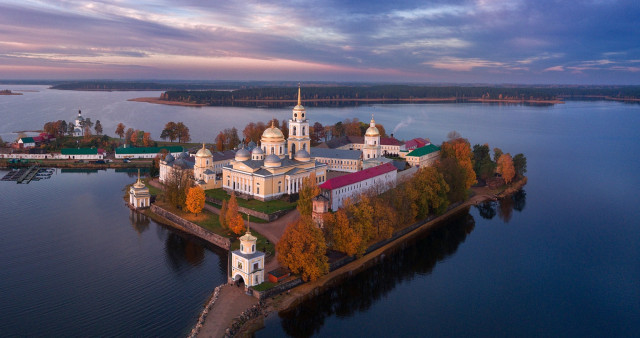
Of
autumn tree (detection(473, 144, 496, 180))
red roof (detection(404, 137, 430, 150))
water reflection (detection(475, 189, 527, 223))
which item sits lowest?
water reflection (detection(475, 189, 527, 223))

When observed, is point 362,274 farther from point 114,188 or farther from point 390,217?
point 114,188

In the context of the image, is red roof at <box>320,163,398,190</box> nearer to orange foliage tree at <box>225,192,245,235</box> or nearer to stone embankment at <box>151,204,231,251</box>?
orange foliage tree at <box>225,192,245,235</box>

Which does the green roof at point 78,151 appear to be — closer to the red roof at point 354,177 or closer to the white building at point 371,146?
the white building at point 371,146

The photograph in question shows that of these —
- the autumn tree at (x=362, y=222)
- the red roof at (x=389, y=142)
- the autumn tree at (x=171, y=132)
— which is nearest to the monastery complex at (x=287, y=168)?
the autumn tree at (x=362, y=222)

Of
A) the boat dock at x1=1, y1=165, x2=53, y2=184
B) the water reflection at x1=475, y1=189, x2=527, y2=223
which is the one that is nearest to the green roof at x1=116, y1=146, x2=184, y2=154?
the boat dock at x1=1, y1=165, x2=53, y2=184

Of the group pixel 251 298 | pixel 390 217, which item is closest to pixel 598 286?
pixel 390 217
